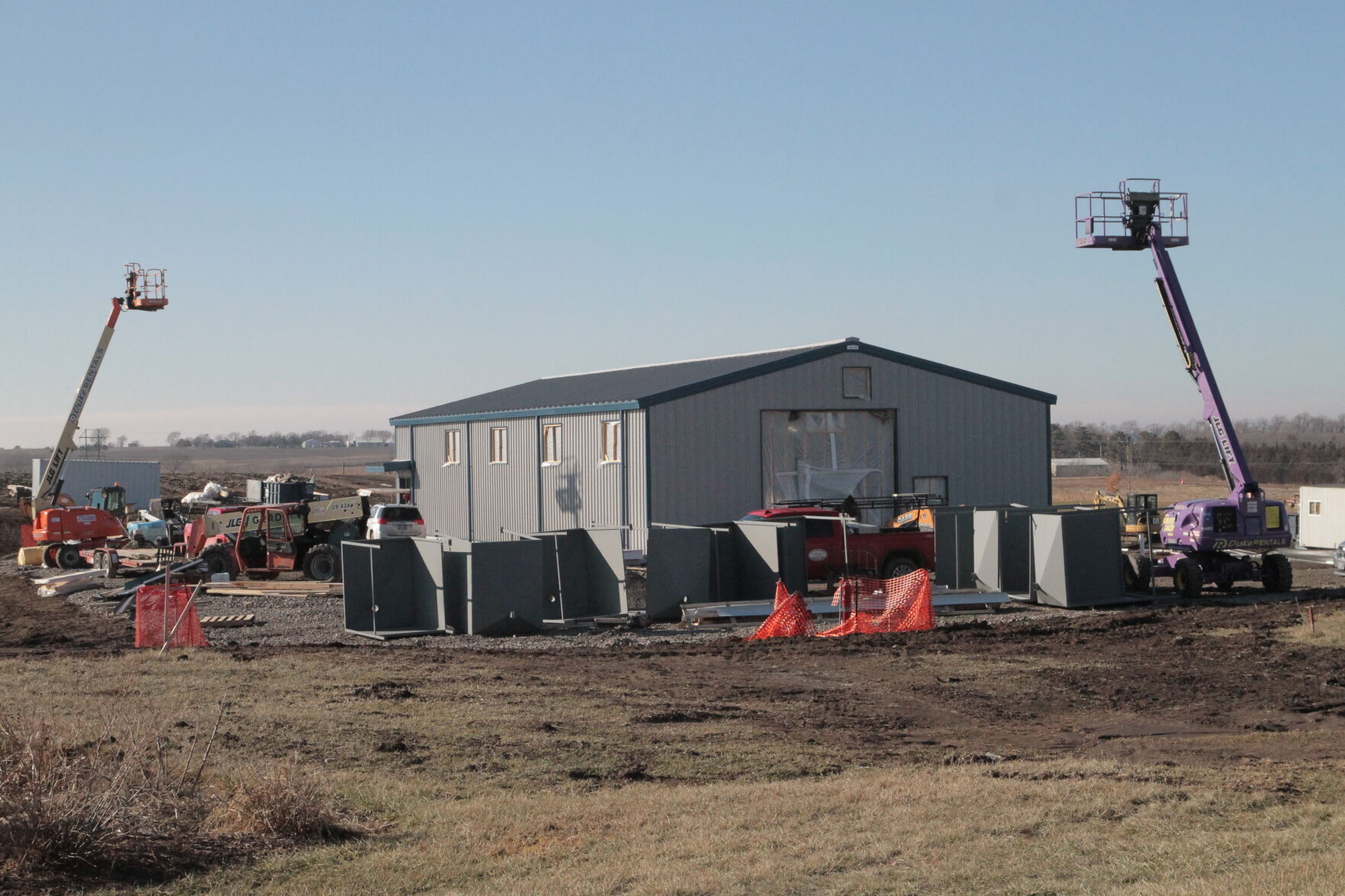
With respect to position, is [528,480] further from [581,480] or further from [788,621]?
[788,621]

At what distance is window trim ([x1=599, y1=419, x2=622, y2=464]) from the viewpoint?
31.4 m

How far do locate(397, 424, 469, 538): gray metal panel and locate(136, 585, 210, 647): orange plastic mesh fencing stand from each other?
16.8 metres

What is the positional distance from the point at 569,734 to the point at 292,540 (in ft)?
70.0

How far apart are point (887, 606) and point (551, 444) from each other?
14.1 m

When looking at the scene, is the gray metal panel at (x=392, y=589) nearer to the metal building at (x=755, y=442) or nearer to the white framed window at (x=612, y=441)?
the metal building at (x=755, y=442)

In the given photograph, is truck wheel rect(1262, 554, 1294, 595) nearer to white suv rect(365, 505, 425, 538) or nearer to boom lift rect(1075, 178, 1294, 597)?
boom lift rect(1075, 178, 1294, 597)

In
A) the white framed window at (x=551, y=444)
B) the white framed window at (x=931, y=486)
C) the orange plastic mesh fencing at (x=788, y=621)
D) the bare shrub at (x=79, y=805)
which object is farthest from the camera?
the white framed window at (x=551, y=444)

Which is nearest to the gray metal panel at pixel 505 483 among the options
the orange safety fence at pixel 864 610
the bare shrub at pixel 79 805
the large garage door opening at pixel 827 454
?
the large garage door opening at pixel 827 454

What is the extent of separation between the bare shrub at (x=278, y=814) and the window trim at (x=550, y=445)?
25.4 m

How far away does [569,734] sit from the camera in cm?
1225

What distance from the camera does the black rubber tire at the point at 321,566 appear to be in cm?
3123

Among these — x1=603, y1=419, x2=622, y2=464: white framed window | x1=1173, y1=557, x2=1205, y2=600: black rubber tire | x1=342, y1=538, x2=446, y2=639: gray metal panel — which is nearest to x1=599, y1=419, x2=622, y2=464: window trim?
x1=603, y1=419, x2=622, y2=464: white framed window

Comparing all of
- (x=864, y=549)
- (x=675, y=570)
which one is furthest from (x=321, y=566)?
(x=864, y=549)

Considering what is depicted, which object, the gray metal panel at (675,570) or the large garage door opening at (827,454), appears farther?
the large garage door opening at (827,454)
